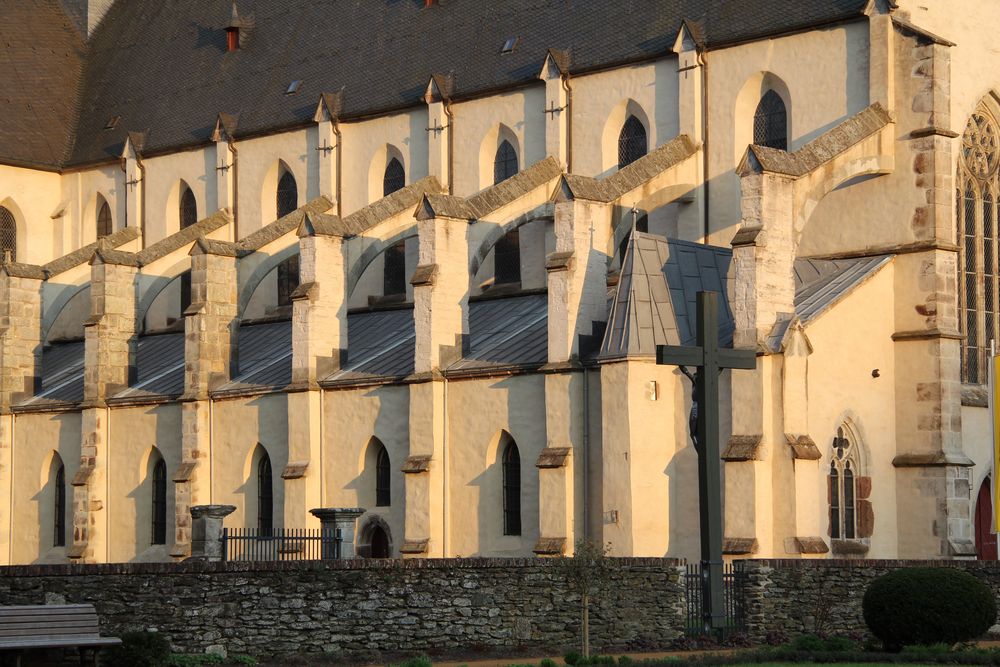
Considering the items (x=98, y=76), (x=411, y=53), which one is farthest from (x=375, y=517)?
(x=98, y=76)

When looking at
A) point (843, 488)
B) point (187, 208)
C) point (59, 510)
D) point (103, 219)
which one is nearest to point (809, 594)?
point (843, 488)

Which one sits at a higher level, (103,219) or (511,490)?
(103,219)

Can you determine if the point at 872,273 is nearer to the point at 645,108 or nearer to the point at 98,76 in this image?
the point at 645,108

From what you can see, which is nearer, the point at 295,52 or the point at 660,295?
the point at 660,295

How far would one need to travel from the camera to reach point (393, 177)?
48.1 metres

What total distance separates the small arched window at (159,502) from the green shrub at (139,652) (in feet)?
77.1

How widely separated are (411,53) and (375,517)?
1396 cm

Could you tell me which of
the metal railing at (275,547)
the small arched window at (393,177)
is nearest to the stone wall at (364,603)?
the metal railing at (275,547)

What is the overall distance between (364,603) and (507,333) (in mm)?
15691

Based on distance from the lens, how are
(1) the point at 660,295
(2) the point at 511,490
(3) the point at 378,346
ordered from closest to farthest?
(1) the point at 660,295 < (2) the point at 511,490 < (3) the point at 378,346

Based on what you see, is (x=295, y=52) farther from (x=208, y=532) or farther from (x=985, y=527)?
(x=985, y=527)

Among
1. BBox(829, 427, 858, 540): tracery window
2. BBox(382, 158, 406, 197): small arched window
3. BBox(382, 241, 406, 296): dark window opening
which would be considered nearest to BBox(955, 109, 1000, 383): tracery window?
BBox(829, 427, 858, 540): tracery window

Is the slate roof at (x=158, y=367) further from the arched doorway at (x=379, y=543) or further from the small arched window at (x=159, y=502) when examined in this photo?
the arched doorway at (x=379, y=543)

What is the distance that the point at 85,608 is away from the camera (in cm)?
2139
